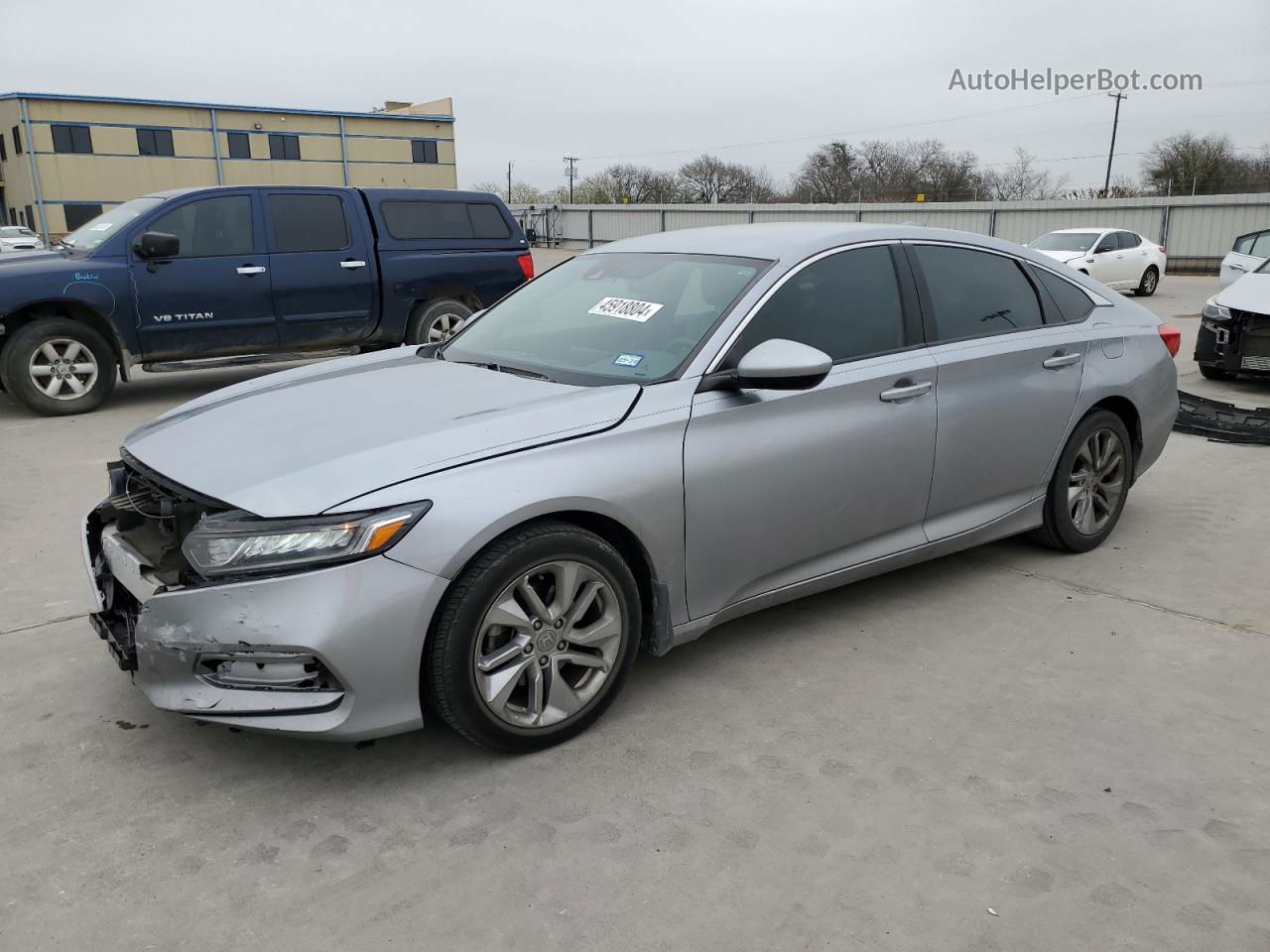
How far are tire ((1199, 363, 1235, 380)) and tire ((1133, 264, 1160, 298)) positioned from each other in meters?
12.3

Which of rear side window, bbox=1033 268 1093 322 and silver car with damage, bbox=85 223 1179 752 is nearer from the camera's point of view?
silver car with damage, bbox=85 223 1179 752

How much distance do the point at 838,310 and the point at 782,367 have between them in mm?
740

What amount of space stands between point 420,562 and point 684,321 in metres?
1.45

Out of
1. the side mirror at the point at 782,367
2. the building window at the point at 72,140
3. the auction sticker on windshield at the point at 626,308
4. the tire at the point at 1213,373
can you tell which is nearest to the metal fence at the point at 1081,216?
the tire at the point at 1213,373

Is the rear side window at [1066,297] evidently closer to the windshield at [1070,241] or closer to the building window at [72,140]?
the windshield at [1070,241]

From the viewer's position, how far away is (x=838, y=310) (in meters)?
3.93

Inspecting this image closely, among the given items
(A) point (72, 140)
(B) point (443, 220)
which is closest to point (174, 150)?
(A) point (72, 140)

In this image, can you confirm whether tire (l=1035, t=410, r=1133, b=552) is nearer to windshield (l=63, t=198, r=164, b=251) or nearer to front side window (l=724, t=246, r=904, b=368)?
front side window (l=724, t=246, r=904, b=368)

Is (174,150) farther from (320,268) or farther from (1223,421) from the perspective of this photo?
(1223,421)

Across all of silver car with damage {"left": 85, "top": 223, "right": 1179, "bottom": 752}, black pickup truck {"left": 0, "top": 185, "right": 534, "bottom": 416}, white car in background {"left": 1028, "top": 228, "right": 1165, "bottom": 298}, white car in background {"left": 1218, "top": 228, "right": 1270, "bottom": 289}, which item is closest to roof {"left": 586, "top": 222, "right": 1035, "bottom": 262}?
silver car with damage {"left": 85, "top": 223, "right": 1179, "bottom": 752}

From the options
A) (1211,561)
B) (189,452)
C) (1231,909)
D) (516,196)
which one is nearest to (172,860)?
(189,452)

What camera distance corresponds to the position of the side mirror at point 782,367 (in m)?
3.32

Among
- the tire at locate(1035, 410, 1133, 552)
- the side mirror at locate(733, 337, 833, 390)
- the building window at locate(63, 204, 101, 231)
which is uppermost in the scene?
the building window at locate(63, 204, 101, 231)

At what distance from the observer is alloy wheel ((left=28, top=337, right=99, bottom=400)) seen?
8.37m
